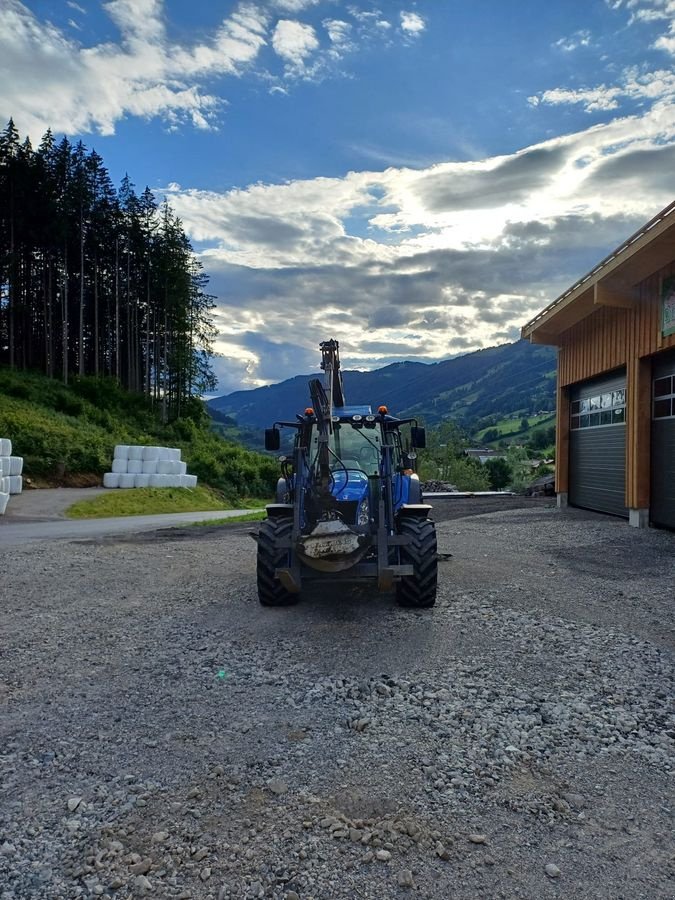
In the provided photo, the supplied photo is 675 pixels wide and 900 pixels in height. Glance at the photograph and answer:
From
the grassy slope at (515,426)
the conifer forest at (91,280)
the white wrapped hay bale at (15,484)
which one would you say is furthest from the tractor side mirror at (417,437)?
the grassy slope at (515,426)

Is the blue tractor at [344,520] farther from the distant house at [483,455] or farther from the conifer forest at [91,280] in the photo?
the distant house at [483,455]

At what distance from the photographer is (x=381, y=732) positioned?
437 centimetres

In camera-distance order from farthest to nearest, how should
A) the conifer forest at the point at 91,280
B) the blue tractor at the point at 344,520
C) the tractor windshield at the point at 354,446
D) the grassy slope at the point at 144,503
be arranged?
the conifer forest at the point at 91,280
the grassy slope at the point at 144,503
the tractor windshield at the point at 354,446
the blue tractor at the point at 344,520

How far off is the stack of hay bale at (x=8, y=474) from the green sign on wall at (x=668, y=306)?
1975cm

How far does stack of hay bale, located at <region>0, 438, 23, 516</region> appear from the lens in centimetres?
2099

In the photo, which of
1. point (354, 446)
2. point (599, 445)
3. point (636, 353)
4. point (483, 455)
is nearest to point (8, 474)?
point (354, 446)

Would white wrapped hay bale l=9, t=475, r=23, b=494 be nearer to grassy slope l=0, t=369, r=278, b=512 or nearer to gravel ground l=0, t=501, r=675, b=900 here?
grassy slope l=0, t=369, r=278, b=512

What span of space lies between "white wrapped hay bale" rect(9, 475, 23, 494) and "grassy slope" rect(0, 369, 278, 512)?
9.26ft

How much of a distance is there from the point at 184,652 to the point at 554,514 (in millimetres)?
14646

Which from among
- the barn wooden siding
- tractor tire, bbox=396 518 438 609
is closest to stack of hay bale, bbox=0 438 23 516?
tractor tire, bbox=396 518 438 609

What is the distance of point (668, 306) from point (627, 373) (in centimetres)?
230

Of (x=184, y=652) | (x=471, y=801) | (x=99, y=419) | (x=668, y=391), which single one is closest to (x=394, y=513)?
(x=184, y=652)

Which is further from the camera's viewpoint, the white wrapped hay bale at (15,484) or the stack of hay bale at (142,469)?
the stack of hay bale at (142,469)

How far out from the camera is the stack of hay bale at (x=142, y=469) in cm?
2879
